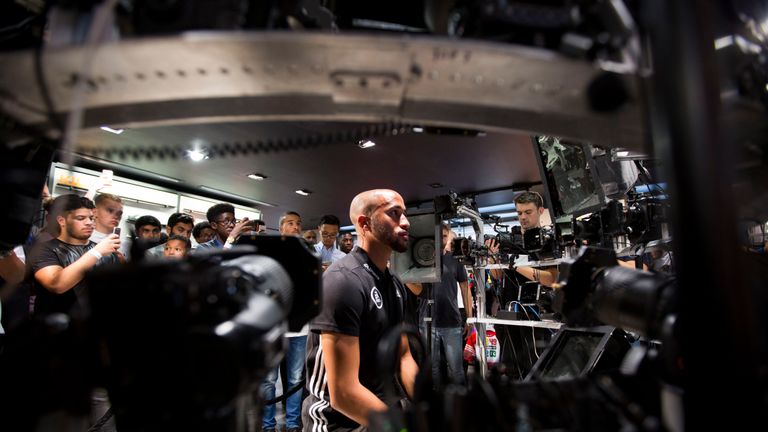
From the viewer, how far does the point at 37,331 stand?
0.63m

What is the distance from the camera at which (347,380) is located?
5.40 ft

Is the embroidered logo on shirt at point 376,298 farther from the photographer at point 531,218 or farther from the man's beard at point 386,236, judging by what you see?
the photographer at point 531,218

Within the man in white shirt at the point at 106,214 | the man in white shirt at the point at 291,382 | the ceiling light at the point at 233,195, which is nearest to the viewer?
the man in white shirt at the point at 106,214

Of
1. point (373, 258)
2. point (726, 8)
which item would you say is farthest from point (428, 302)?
point (726, 8)

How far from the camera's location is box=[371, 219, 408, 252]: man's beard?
2.23 meters

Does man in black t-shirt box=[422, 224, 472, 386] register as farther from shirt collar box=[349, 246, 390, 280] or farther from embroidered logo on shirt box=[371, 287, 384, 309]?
embroidered logo on shirt box=[371, 287, 384, 309]

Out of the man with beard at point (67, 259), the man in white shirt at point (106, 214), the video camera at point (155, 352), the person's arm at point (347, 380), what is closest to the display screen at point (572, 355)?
the person's arm at point (347, 380)

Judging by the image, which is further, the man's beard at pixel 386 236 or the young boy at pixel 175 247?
the young boy at pixel 175 247

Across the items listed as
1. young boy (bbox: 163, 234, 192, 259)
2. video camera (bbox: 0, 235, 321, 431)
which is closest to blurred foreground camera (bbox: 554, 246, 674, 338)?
video camera (bbox: 0, 235, 321, 431)

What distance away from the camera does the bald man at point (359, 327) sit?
1654 millimetres

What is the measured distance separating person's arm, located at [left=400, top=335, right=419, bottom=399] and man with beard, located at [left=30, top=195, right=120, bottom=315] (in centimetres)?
174

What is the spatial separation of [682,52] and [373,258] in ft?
6.04

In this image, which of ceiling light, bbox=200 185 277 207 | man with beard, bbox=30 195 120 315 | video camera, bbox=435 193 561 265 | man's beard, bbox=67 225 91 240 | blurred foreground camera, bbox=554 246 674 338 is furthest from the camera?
ceiling light, bbox=200 185 277 207

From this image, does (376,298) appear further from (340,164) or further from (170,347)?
(340,164)
